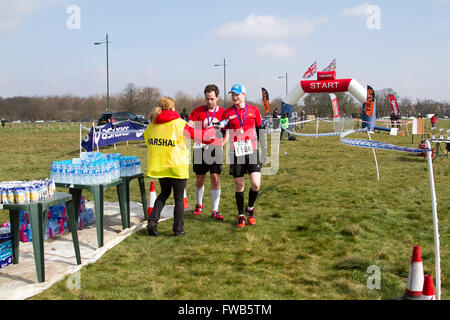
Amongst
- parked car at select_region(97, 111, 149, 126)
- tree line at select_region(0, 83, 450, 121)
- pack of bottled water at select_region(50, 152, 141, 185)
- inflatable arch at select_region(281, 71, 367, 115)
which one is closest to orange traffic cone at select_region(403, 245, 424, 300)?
pack of bottled water at select_region(50, 152, 141, 185)

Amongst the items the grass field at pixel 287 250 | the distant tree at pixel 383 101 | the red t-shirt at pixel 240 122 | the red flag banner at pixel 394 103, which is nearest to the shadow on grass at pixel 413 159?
the grass field at pixel 287 250

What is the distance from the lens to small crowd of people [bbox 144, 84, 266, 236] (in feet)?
15.8

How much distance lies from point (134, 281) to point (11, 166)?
1061cm

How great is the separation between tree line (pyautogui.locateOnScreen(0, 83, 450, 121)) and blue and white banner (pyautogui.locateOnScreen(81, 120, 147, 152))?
27335 millimetres

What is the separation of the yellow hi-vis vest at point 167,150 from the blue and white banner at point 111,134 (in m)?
10.5

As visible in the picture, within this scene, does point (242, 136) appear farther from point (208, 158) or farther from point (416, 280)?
point (416, 280)

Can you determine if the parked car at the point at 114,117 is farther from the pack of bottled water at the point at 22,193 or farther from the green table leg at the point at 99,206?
the pack of bottled water at the point at 22,193

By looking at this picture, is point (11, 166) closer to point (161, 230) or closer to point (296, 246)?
point (161, 230)

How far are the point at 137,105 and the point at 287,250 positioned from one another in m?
54.5

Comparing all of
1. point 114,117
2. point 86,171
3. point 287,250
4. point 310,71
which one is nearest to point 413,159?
point 287,250

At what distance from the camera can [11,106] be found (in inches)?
2933

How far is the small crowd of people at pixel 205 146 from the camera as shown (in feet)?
15.8

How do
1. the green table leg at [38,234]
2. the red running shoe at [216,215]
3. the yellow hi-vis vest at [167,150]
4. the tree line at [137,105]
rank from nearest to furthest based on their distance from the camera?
the green table leg at [38,234]
the yellow hi-vis vest at [167,150]
the red running shoe at [216,215]
the tree line at [137,105]

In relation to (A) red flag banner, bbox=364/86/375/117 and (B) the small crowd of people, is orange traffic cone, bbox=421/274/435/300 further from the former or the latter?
(A) red flag banner, bbox=364/86/375/117
